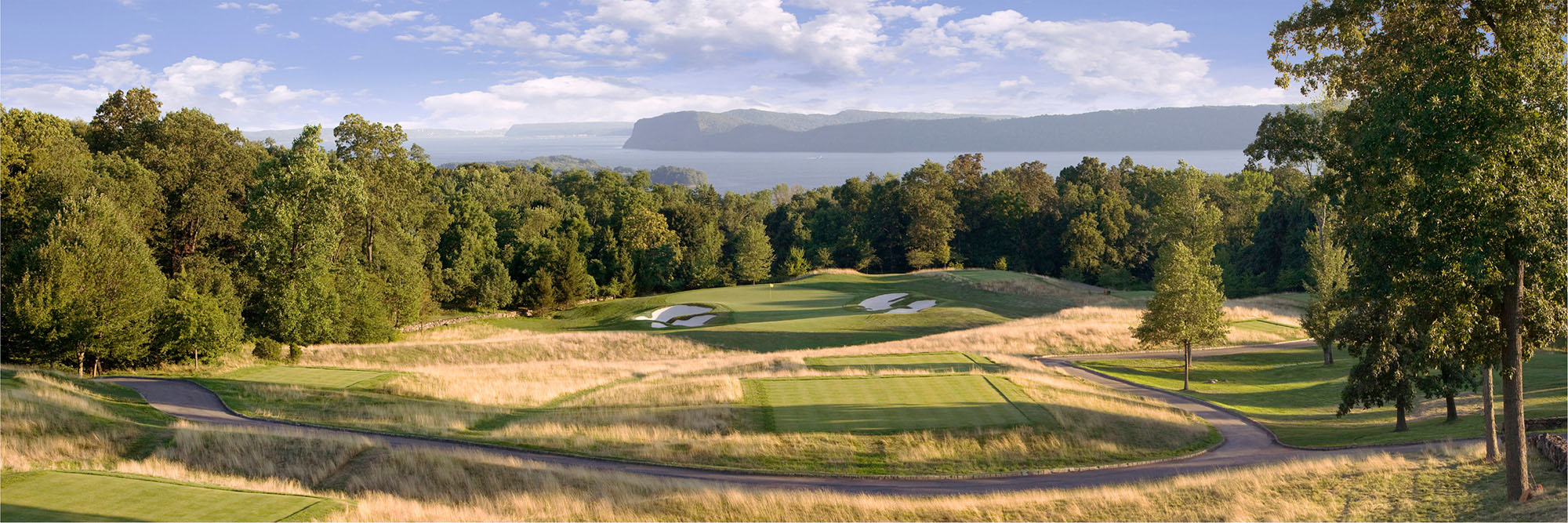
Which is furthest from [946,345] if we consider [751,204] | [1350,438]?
[751,204]

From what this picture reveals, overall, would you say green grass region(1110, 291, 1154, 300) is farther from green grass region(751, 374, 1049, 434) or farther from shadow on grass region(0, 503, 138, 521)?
shadow on grass region(0, 503, 138, 521)

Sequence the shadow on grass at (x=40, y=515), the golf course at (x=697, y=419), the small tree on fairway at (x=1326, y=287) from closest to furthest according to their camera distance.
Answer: the shadow on grass at (x=40, y=515) < the golf course at (x=697, y=419) < the small tree on fairway at (x=1326, y=287)

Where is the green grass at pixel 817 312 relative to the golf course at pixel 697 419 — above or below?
above

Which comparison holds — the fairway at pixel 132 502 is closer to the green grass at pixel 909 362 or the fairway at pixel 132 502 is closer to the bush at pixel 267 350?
the green grass at pixel 909 362

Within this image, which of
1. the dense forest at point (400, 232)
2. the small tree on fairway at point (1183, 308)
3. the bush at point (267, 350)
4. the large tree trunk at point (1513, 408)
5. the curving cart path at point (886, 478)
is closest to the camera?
the large tree trunk at point (1513, 408)

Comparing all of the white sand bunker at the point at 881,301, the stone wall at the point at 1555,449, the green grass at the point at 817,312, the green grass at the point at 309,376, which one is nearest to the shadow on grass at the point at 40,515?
the green grass at the point at 309,376

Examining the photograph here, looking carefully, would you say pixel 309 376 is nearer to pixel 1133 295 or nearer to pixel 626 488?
pixel 626 488
